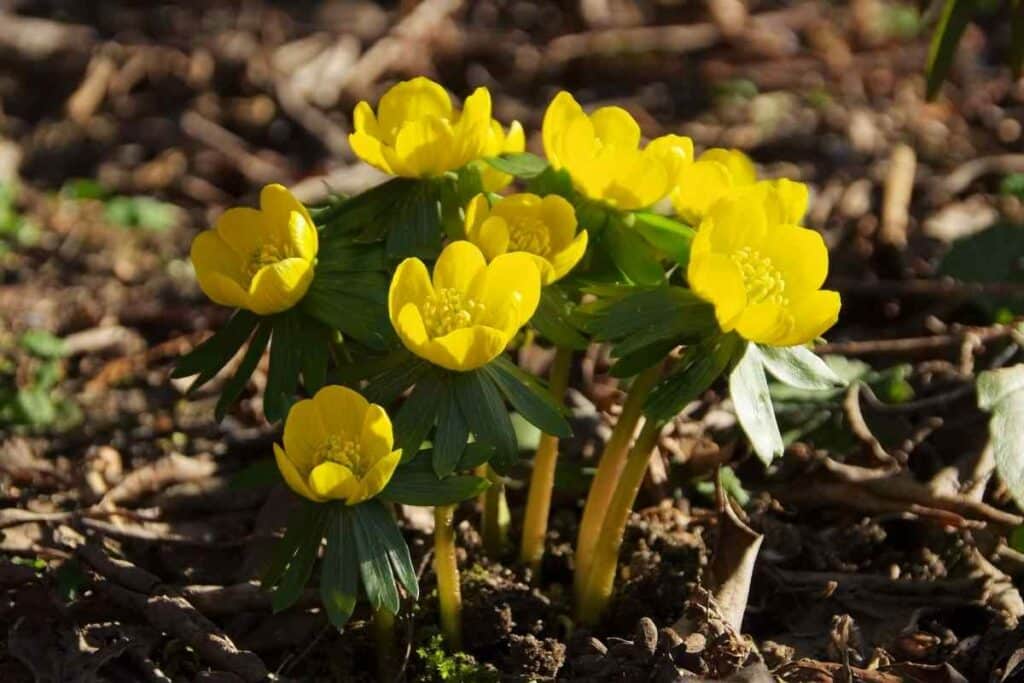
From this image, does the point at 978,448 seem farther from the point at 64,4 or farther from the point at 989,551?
the point at 64,4

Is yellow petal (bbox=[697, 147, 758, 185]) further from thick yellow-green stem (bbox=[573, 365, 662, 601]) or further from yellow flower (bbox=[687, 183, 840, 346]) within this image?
thick yellow-green stem (bbox=[573, 365, 662, 601])

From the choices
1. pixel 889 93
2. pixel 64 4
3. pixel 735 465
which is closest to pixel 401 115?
pixel 735 465

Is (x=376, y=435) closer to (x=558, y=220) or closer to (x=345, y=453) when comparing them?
(x=345, y=453)

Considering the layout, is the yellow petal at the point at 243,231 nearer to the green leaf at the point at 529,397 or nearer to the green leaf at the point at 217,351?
the green leaf at the point at 217,351

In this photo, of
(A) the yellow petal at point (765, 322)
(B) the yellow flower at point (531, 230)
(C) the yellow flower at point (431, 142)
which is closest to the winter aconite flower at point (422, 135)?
(C) the yellow flower at point (431, 142)

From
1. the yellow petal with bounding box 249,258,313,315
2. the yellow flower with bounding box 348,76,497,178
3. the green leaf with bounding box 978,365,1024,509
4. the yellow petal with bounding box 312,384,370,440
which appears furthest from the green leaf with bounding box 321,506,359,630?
the green leaf with bounding box 978,365,1024,509

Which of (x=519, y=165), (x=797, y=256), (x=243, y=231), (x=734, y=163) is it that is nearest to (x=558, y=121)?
(x=519, y=165)
